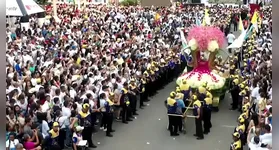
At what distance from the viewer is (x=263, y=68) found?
12.0 metres

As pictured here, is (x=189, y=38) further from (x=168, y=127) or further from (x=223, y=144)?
(x=223, y=144)

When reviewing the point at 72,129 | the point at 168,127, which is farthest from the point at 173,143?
the point at 72,129

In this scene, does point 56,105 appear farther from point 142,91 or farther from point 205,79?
point 205,79

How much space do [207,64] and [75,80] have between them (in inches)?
180

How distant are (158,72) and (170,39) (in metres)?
9.49

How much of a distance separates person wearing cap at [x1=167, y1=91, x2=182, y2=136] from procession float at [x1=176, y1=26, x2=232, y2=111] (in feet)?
8.02

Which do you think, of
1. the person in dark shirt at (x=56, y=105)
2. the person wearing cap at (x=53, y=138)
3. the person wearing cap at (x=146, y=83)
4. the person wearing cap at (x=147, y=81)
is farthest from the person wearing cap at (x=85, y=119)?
the person wearing cap at (x=147, y=81)

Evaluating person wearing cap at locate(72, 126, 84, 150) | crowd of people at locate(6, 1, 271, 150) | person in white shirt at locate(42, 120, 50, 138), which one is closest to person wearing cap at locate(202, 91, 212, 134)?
crowd of people at locate(6, 1, 271, 150)

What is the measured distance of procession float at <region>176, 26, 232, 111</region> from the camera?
509 inches

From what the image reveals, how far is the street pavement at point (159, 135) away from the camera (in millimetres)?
9812

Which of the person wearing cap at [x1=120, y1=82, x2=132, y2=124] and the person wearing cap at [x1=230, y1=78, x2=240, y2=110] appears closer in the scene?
the person wearing cap at [x1=120, y1=82, x2=132, y2=124]

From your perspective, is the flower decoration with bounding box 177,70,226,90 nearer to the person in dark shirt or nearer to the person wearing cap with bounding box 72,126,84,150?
the person in dark shirt

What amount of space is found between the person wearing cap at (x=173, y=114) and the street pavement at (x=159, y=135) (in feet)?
0.61

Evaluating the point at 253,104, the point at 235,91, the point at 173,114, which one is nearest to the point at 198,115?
the point at 173,114
